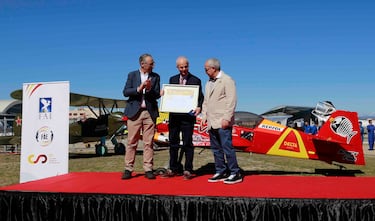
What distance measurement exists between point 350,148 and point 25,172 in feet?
20.7

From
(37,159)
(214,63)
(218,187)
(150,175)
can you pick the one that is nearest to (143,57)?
(214,63)

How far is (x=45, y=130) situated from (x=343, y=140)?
5.88m

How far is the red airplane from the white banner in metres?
2.95

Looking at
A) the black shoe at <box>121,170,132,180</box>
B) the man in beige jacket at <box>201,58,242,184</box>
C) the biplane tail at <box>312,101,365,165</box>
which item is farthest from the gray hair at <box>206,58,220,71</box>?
the biplane tail at <box>312,101,365,165</box>

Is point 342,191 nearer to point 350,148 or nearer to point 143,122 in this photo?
point 143,122

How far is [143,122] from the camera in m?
4.28

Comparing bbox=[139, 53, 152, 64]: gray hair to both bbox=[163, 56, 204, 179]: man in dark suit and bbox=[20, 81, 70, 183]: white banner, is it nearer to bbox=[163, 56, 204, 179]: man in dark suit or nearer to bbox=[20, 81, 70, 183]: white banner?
bbox=[163, 56, 204, 179]: man in dark suit

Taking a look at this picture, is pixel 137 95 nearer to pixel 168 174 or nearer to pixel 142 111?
pixel 142 111

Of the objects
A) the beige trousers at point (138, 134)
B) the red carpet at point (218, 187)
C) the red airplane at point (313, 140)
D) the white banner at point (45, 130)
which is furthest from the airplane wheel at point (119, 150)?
the beige trousers at point (138, 134)

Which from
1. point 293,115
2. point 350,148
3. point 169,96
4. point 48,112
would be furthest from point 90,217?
point 293,115

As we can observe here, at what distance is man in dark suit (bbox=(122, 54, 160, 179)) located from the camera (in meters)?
4.21

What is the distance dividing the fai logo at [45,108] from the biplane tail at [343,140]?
17.7 ft

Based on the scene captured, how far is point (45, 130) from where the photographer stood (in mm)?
5488

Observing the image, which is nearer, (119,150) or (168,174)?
(168,174)
